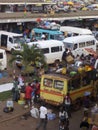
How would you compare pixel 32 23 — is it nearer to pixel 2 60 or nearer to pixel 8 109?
pixel 2 60

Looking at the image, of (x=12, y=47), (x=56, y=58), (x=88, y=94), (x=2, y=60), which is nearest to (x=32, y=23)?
(x=12, y=47)

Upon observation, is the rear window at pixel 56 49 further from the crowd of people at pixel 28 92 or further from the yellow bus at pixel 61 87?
the yellow bus at pixel 61 87

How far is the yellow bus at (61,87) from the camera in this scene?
56.6 ft

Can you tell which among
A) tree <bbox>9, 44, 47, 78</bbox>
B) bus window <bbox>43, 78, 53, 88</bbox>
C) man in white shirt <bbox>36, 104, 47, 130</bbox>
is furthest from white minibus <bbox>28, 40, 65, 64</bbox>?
man in white shirt <bbox>36, 104, 47, 130</bbox>

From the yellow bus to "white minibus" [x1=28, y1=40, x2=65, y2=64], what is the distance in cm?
854

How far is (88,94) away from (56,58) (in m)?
9.33

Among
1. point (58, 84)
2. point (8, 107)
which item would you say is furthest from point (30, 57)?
point (58, 84)

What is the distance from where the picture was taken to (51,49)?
2725cm

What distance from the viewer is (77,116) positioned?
17750mm

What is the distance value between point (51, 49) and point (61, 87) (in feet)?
33.3

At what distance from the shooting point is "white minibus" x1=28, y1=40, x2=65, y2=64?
2670 centimetres

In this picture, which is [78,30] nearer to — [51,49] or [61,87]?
[51,49]

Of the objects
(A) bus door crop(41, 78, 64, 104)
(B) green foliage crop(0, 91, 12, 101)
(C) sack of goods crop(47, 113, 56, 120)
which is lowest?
(B) green foliage crop(0, 91, 12, 101)

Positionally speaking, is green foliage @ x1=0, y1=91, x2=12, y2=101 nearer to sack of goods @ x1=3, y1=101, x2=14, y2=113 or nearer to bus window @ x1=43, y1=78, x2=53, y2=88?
sack of goods @ x1=3, y1=101, x2=14, y2=113
